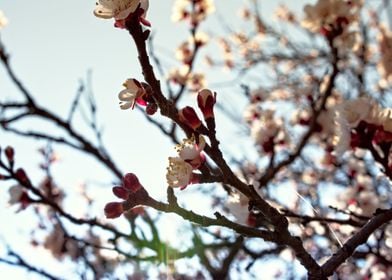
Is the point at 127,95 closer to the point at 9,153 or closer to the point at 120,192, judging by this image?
the point at 120,192

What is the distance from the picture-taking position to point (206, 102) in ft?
4.12

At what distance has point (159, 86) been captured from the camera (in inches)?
44.7

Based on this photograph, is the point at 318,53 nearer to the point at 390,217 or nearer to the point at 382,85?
the point at 382,85

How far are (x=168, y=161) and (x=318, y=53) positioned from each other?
194 inches

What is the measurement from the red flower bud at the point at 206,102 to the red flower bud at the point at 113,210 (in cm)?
32

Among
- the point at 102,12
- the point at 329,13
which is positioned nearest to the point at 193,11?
the point at 329,13

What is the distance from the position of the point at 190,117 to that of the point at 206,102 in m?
0.08

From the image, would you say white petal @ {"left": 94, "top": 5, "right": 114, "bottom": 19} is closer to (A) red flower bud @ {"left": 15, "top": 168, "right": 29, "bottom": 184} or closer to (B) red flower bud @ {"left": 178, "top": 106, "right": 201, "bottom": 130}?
(B) red flower bud @ {"left": 178, "top": 106, "right": 201, "bottom": 130}

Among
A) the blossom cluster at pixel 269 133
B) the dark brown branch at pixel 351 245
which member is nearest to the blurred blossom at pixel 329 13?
the blossom cluster at pixel 269 133

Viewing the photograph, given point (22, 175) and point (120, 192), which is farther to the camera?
point (22, 175)

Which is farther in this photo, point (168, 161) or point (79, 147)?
point (79, 147)

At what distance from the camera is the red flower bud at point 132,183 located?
1235 mm

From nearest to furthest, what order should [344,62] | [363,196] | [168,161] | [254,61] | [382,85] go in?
[168,161] → [363,196] → [382,85] → [344,62] → [254,61]

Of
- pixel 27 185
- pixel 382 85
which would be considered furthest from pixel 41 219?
pixel 382 85
